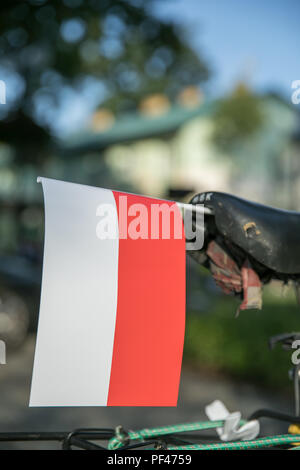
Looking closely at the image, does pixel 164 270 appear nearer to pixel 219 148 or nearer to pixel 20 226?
pixel 20 226

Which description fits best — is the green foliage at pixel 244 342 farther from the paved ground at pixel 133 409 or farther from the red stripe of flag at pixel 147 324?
the red stripe of flag at pixel 147 324

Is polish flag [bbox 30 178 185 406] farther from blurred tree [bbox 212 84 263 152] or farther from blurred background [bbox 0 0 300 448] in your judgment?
blurred tree [bbox 212 84 263 152]

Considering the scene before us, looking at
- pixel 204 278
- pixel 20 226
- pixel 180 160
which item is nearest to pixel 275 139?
pixel 180 160

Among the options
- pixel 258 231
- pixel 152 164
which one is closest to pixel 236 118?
pixel 152 164

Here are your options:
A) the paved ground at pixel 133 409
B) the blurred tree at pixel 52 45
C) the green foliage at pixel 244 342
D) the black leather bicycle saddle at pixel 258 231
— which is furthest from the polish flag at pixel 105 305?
the blurred tree at pixel 52 45

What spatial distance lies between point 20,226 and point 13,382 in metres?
13.8

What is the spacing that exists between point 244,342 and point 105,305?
15.1 ft

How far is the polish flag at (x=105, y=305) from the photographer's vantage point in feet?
5.48

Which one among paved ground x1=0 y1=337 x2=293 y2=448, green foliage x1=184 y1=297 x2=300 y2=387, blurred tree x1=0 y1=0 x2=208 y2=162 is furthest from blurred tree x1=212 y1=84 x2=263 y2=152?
paved ground x1=0 y1=337 x2=293 y2=448

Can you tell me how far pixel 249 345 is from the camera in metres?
5.97

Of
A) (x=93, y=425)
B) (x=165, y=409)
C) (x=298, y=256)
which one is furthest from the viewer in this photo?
(x=165, y=409)

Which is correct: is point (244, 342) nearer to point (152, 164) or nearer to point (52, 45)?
point (52, 45)

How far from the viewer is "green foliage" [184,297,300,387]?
18.8 ft

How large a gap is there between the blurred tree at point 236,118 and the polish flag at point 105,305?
80.3 ft
